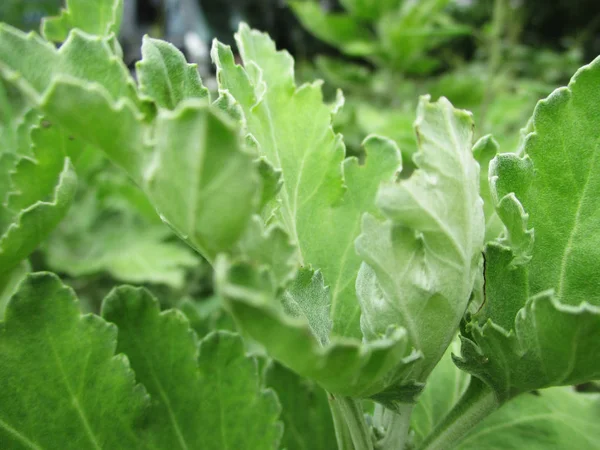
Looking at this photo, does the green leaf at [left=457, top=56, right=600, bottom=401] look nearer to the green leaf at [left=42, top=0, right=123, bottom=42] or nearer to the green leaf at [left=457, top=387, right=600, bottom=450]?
the green leaf at [left=457, top=387, right=600, bottom=450]

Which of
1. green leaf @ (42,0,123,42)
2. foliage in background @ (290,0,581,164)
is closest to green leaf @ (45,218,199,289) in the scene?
foliage in background @ (290,0,581,164)

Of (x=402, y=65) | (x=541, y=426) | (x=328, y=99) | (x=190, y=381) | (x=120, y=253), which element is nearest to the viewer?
(x=190, y=381)

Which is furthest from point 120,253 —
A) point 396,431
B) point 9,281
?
point 396,431

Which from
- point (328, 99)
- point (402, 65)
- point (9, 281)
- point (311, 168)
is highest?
point (311, 168)

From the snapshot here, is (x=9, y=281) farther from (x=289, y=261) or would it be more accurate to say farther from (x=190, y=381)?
(x=289, y=261)

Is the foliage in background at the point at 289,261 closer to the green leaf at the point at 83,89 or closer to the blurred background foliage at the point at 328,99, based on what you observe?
the green leaf at the point at 83,89
